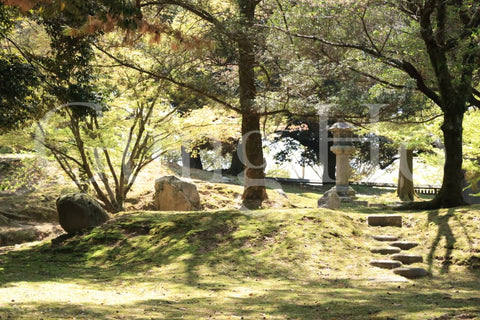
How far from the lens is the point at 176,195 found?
53.1 feet

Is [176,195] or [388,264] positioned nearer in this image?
[388,264]

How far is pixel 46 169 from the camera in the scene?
18.9 m

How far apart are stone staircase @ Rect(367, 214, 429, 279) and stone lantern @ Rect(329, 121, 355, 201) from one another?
373 inches

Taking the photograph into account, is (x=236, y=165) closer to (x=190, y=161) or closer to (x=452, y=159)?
(x=190, y=161)

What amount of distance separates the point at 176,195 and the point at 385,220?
7215 millimetres

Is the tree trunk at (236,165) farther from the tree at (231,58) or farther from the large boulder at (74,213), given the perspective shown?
the large boulder at (74,213)

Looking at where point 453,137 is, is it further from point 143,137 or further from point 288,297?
point 143,137

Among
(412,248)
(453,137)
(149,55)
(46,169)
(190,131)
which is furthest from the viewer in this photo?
(46,169)

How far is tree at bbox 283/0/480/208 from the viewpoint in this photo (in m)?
10.6

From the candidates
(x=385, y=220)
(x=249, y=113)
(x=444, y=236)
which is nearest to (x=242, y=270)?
(x=385, y=220)

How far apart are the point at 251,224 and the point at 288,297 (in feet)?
13.1

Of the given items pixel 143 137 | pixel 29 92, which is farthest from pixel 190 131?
pixel 29 92

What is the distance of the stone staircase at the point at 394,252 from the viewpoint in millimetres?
8484

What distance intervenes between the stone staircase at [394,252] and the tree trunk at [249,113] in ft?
14.0
